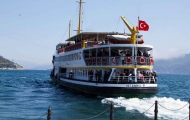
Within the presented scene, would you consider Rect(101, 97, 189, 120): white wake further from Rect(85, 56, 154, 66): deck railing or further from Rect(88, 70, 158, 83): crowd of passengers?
Rect(85, 56, 154, 66): deck railing

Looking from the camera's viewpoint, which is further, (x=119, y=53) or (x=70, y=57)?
(x=70, y=57)

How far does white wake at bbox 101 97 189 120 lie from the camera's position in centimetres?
1933

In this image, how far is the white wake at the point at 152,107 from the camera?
1933 cm

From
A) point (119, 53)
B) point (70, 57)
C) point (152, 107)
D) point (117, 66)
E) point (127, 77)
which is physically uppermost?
point (70, 57)

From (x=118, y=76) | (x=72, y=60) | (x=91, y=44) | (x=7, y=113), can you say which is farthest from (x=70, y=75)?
(x=7, y=113)

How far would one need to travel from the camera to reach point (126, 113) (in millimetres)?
20172

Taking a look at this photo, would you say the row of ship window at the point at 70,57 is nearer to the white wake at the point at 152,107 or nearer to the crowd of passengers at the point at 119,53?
the crowd of passengers at the point at 119,53

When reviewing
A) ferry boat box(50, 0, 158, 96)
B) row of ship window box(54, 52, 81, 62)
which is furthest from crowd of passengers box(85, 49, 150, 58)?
row of ship window box(54, 52, 81, 62)

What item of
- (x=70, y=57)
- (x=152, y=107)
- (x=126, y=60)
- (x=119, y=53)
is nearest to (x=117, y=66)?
(x=126, y=60)

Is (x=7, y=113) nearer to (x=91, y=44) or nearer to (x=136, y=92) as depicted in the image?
(x=136, y=92)

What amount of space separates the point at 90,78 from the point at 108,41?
4402 millimetres

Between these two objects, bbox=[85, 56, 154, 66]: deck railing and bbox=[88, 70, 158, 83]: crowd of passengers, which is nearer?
bbox=[88, 70, 158, 83]: crowd of passengers

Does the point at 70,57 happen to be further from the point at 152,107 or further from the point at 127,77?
the point at 152,107

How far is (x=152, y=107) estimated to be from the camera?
864 inches
